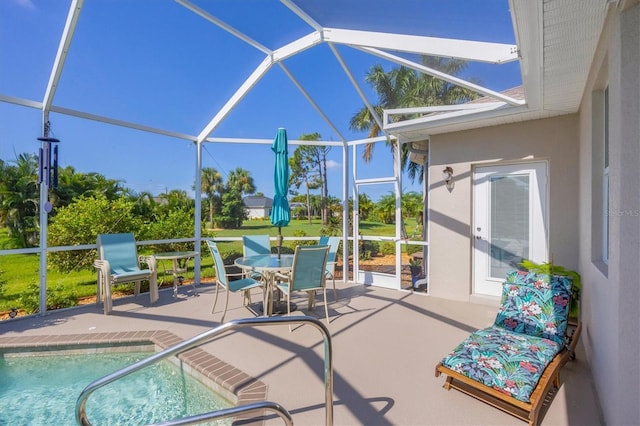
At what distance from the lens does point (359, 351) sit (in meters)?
3.57

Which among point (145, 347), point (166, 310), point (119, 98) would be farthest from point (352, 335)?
point (119, 98)

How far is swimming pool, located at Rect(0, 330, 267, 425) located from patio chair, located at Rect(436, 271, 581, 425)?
5.99 feet

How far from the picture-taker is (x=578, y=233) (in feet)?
15.0

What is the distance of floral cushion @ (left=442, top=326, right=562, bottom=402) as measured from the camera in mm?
2420

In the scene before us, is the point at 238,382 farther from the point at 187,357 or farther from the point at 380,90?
the point at 380,90

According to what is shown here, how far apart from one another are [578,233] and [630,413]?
3473 mm

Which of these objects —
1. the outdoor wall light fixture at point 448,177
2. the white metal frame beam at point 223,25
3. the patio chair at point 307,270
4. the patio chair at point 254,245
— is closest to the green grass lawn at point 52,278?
the outdoor wall light fixture at point 448,177

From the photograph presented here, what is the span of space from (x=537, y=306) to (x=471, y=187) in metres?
2.76

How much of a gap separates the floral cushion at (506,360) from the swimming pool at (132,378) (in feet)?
5.93

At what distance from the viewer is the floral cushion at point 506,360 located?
2.42 m

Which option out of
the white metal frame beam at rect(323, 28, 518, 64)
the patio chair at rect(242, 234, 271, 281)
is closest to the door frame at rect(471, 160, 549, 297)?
the white metal frame beam at rect(323, 28, 518, 64)

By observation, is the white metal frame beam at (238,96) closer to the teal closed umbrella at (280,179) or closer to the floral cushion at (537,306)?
the teal closed umbrella at (280,179)

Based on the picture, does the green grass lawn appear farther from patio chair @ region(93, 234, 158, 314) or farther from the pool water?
the pool water

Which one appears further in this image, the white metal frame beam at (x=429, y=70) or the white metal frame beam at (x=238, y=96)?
the white metal frame beam at (x=238, y=96)
